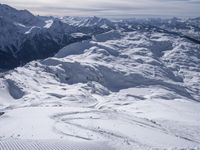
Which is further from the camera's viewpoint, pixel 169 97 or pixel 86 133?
pixel 169 97

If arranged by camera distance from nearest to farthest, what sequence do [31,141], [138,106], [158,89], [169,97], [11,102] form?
1. [31,141]
2. [138,106]
3. [11,102]
4. [169,97]
5. [158,89]

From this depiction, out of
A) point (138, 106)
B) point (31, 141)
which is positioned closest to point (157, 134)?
point (31, 141)

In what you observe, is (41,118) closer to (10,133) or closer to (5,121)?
(5,121)

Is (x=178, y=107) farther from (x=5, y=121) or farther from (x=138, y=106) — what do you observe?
(x=5, y=121)

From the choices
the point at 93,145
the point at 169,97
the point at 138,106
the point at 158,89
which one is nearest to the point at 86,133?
the point at 93,145

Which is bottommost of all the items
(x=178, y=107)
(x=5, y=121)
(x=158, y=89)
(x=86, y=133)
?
(x=158, y=89)

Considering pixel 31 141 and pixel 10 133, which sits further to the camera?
pixel 10 133

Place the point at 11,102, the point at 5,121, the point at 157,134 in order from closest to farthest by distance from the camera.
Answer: the point at 157,134, the point at 5,121, the point at 11,102

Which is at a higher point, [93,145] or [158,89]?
[93,145]

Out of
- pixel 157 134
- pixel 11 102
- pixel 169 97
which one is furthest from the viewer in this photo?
pixel 169 97
